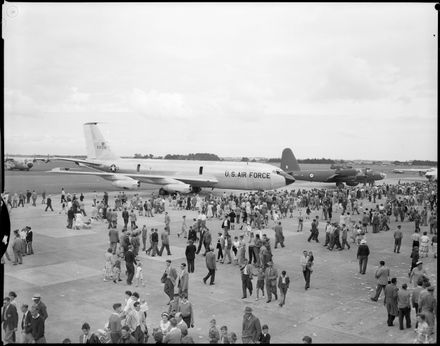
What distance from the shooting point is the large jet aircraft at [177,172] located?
3578cm

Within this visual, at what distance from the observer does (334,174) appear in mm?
50656

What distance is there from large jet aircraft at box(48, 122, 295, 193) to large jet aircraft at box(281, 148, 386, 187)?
1559 centimetres

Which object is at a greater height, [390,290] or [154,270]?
[390,290]

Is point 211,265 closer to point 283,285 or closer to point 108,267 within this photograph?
point 283,285

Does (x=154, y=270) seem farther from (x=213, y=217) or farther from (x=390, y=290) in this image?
(x=213, y=217)

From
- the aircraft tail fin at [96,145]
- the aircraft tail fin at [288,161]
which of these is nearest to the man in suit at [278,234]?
the aircraft tail fin at [96,145]

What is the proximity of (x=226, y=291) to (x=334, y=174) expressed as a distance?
40.5m

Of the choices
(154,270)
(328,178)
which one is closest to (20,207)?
(154,270)

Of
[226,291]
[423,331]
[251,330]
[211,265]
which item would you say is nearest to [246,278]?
[226,291]

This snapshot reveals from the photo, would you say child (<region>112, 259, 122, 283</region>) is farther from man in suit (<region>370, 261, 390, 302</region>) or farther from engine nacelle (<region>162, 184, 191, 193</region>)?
engine nacelle (<region>162, 184, 191, 193</region>)

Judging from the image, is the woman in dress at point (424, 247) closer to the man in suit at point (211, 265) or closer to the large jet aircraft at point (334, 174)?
the man in suit at point (211, 265)

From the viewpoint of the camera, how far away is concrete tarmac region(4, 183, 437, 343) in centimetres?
976

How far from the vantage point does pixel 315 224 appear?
1914cm

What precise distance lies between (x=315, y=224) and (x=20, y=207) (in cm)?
2040
